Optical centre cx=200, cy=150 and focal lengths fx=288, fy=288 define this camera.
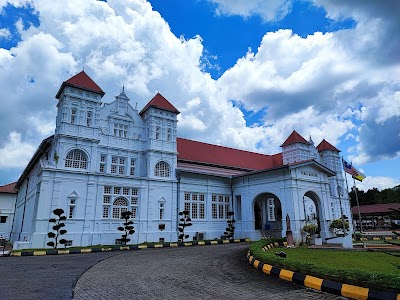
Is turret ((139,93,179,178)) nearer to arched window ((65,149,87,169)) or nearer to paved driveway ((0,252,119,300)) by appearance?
arched window ((65,149,87,169))

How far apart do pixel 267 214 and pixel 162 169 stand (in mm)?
16336

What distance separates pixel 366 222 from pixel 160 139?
177 feet

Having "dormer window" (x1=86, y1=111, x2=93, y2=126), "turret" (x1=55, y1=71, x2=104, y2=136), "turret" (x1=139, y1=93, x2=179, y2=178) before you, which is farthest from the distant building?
"turret" (x1=139, y1=93, x2=179, y2=178)

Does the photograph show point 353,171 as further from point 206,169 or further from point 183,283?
point 183,283

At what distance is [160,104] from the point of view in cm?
3108

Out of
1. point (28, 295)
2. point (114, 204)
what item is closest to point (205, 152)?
point (114, 204)

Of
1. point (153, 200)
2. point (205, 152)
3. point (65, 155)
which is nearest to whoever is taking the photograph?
point (65, 155)

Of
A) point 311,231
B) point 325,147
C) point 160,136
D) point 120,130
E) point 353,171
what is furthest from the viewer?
point 325,147

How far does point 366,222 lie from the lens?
6200 cm

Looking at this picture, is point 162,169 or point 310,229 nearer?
point 310,229

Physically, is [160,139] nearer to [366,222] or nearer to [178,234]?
[178,234]

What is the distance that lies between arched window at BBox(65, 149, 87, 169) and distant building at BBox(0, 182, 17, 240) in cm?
3183

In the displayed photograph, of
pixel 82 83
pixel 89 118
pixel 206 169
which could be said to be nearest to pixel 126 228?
pixel 89 118

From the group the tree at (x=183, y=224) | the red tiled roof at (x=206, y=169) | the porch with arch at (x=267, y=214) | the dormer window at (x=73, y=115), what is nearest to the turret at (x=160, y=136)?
the red tiled roof at (x=206, y=169)
